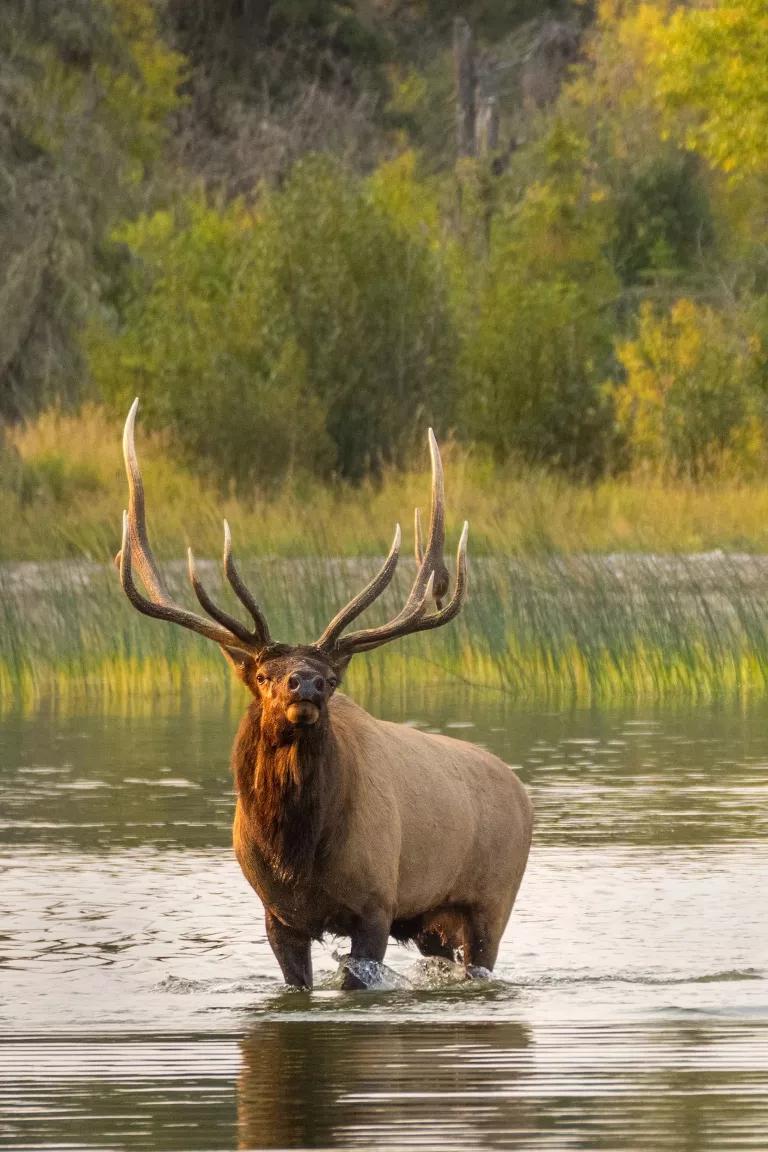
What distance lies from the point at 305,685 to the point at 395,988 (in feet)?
4.01

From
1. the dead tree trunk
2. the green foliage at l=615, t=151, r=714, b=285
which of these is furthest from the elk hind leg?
the dead tree trunk

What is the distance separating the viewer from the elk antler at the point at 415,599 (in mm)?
8977

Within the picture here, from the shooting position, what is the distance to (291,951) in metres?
9.08

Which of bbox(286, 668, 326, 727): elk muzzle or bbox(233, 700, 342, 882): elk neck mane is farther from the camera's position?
bbox(233, 700, 342, 882): elk neck mane

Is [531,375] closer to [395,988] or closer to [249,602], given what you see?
[395,988]

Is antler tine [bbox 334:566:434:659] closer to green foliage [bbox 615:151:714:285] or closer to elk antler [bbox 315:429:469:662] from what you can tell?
elk antler [bbox 315:429:469:662]

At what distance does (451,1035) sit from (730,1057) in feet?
3.18

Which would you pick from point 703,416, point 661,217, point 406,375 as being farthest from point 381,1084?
point 661,217

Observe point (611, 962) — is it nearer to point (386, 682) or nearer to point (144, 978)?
point (144, 978)

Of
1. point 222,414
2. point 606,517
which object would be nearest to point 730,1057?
point 606,517

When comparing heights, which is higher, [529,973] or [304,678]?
[304,678]

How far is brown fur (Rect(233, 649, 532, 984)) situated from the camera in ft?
28.6

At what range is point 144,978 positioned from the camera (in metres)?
9.59

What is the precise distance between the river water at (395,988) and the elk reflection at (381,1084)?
0.02m
